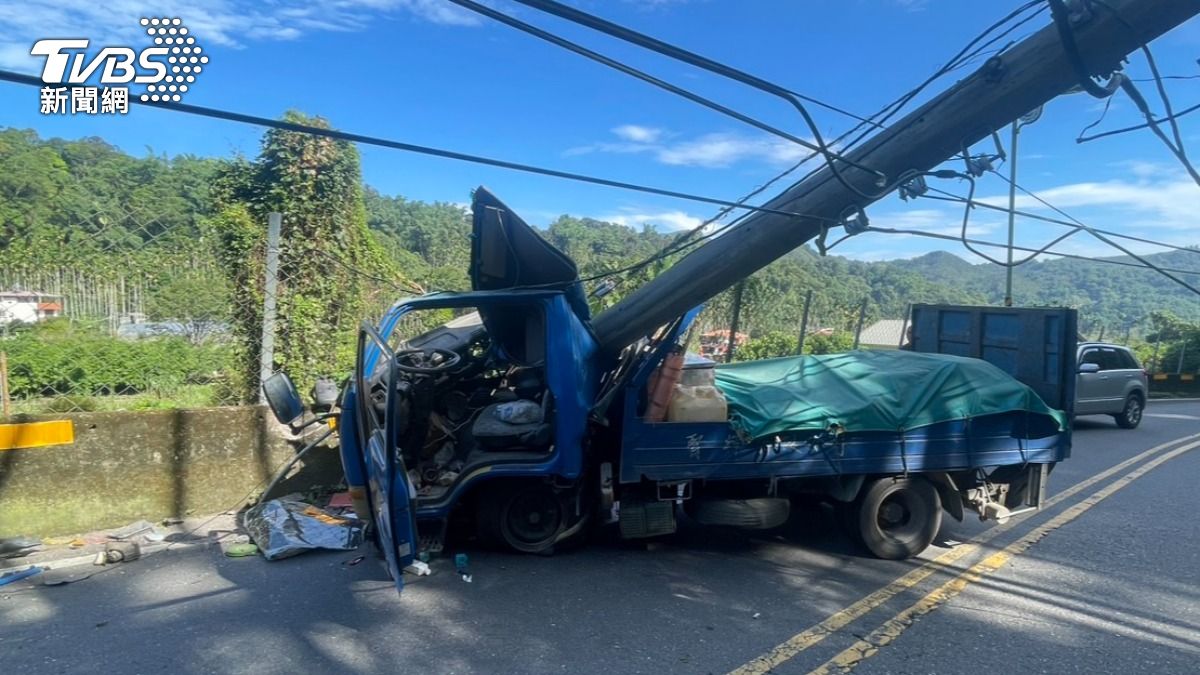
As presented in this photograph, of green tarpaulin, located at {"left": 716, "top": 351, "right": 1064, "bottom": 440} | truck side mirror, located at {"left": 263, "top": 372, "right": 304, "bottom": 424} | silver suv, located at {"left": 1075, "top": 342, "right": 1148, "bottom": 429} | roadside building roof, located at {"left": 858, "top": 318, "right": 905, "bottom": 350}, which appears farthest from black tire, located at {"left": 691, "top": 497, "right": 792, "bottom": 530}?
roadside building roof, located at {"left": 858, "top": 318, "right": 905, "bottom": 350}

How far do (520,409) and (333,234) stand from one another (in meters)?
4.43

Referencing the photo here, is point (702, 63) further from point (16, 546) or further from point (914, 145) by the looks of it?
point (16, 546)

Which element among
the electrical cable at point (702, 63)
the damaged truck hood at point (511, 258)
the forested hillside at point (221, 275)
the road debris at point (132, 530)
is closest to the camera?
the electrical cable at point (702, 63)

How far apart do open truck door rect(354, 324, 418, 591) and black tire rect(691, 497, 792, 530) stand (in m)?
2.06

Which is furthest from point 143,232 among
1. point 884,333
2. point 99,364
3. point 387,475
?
point 884,333

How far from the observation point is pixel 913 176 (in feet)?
13.8

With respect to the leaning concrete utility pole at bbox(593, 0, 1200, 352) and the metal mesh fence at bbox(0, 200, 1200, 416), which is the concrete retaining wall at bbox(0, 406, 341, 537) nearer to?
the metal mesh fence at bbox(0, 200, 1200, 416)

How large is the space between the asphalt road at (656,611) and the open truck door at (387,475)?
0.46 m

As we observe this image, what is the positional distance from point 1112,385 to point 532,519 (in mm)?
11753

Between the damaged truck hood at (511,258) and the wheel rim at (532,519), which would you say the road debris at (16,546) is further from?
the damaged truck hood at (511,258)

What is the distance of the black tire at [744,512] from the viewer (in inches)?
191

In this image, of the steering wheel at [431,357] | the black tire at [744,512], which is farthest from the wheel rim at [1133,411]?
the steering wheel at [431,357]

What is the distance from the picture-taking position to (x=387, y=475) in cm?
364

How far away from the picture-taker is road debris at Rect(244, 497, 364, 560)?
5098mm
